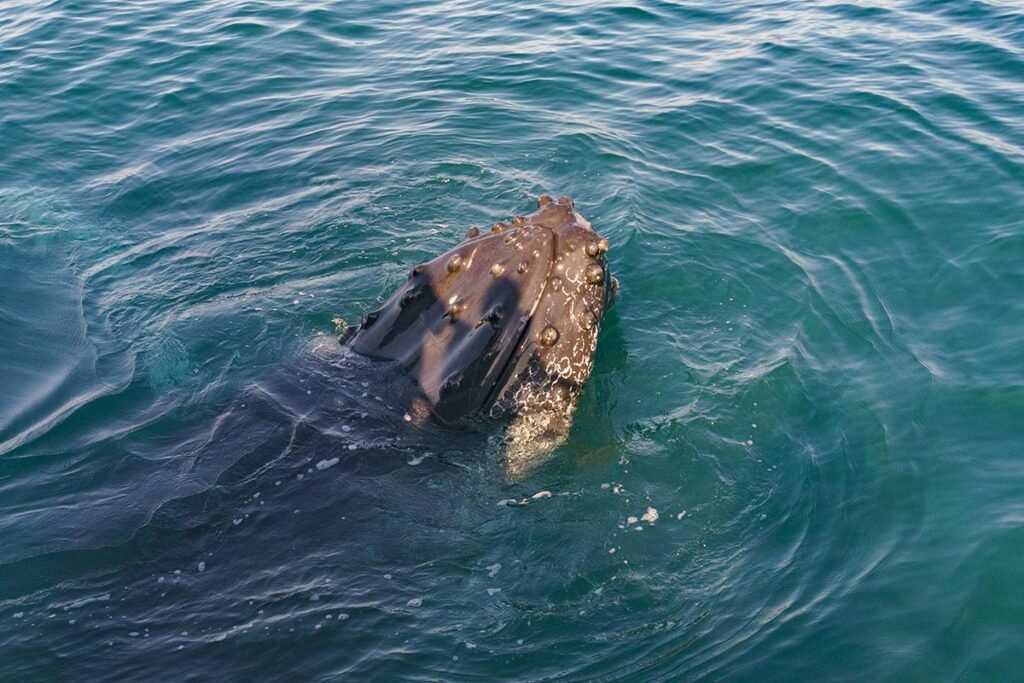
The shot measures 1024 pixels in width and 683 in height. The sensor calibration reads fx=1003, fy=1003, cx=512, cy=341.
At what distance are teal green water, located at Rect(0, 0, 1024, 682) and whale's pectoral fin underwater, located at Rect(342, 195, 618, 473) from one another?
0.40 meters

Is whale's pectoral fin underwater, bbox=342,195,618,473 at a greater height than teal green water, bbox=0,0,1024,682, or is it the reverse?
whale's pectoral fin underwater, bbox=342,195,618,473

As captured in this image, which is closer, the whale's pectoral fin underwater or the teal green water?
the teal green water

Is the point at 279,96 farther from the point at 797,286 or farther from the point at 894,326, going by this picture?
the point at 894,326

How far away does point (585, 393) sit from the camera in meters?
9.87

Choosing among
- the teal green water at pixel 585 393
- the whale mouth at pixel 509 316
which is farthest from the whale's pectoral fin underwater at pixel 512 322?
the teal green water at pixel 585 393

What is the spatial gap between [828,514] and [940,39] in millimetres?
13042

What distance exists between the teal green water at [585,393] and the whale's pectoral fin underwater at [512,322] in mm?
396

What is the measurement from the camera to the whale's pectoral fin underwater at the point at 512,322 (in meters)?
8.48

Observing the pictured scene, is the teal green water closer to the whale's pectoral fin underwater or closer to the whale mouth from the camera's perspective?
the whale's pectoral fin underwater

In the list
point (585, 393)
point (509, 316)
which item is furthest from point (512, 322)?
point (585, 393)

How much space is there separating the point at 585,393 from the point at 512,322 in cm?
168

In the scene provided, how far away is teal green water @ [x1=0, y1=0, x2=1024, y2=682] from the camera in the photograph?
752cm

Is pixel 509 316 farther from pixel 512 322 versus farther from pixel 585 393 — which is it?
pixel 585 393

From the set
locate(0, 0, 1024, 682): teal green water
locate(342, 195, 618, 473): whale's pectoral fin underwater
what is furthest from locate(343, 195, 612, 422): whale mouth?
locate(0, 0, 1024, 682): teal green water
